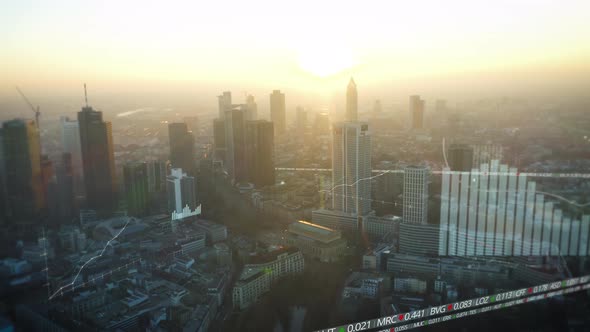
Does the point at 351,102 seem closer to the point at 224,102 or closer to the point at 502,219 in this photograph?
the point at 224,102

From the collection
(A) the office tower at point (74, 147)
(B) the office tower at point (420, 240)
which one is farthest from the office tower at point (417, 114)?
(A) the office tower at point (74, 147)

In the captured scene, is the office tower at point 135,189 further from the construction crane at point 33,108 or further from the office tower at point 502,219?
the office tower at point 502,219

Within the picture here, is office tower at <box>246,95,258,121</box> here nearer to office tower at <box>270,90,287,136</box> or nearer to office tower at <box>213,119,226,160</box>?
office tower at <box>270,90,287,136</box>

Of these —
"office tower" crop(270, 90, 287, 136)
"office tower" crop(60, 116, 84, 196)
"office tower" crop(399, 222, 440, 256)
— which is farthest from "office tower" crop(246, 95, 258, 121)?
"office tower" crop(399, 222, 440, 256)

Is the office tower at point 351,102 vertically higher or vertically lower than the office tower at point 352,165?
higher

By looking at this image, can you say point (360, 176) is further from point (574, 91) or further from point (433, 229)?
point (574, 91)

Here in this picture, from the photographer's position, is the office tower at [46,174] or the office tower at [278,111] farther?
the office tower at [278,111]

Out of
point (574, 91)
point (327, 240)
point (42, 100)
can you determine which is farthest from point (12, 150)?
point (574, 91)
